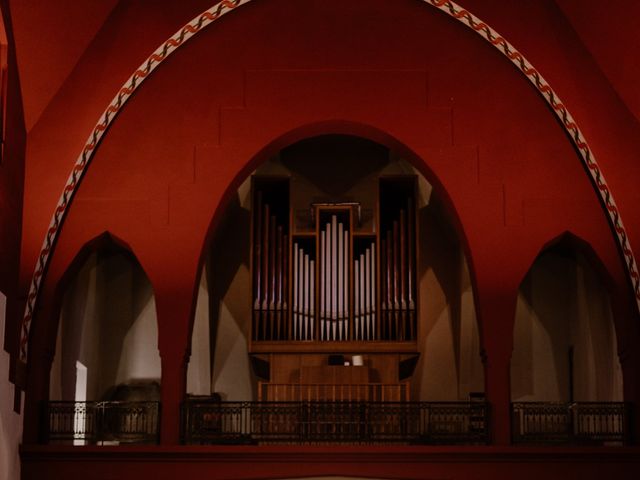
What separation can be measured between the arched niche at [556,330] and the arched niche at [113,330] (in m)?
4.70

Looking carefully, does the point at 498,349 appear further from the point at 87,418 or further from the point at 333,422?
the point at 87,418

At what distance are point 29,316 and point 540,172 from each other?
560 centimetres

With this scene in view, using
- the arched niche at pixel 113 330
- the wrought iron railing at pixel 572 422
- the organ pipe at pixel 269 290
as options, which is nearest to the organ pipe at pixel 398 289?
the organ pipe at pixel 269 290

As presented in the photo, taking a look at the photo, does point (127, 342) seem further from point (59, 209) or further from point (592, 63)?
point (592, 63)

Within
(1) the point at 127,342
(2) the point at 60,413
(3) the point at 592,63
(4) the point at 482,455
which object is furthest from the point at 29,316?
(3) the point at 592,63

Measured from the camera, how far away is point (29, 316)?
14.6 metres

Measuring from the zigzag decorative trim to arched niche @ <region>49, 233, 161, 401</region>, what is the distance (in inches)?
96.9

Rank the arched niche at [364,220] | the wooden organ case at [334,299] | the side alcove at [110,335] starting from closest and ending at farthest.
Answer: the wooden organ case at [334,299]
the side alcove at [110,335]
the arched niche at [364,220]

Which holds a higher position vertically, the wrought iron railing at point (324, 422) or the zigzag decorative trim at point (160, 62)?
the zigzag decorative trim at point (160, 62)

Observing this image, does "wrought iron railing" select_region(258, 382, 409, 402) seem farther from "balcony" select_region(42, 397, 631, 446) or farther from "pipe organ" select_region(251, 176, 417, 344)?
"pipe organ" select_region(251, 176, 417, 344)

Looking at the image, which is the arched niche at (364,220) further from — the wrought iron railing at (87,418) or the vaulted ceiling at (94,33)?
the vaulted ceiling at (94,33)

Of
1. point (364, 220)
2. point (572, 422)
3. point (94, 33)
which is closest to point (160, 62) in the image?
point (94, 33)

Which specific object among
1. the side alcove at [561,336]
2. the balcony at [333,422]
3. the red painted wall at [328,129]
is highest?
the red painted wall at [328,129]

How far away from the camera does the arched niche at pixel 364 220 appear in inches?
709
